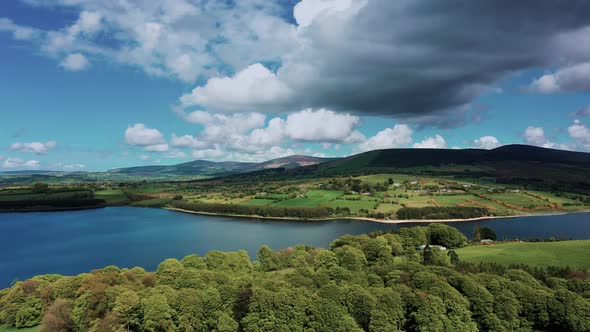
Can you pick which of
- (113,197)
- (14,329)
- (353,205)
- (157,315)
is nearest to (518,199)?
(353,205)

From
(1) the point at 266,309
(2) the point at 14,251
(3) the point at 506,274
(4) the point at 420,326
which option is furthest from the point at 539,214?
A: (2) the point at 14,251

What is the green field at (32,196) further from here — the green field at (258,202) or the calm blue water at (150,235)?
the green field at (258,202)

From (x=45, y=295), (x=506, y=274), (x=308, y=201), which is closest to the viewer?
(x=45, y=295)

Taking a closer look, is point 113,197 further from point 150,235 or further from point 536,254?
point 536,254

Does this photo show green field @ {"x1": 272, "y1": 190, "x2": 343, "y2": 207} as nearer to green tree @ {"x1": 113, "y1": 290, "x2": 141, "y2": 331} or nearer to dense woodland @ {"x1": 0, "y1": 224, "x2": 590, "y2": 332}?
dense woodland @ {"x1": 0, "y1": 224, "x2": 590, "y2": 332}

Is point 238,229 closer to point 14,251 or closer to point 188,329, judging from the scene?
point 14,251

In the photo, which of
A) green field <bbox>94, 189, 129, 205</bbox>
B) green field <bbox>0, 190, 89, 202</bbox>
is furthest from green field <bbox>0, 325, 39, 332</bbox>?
green field <bbox>0, 190, 89, 202</bbox>

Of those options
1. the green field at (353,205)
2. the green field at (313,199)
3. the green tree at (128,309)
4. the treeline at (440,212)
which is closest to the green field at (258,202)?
the green field at (313,199)
